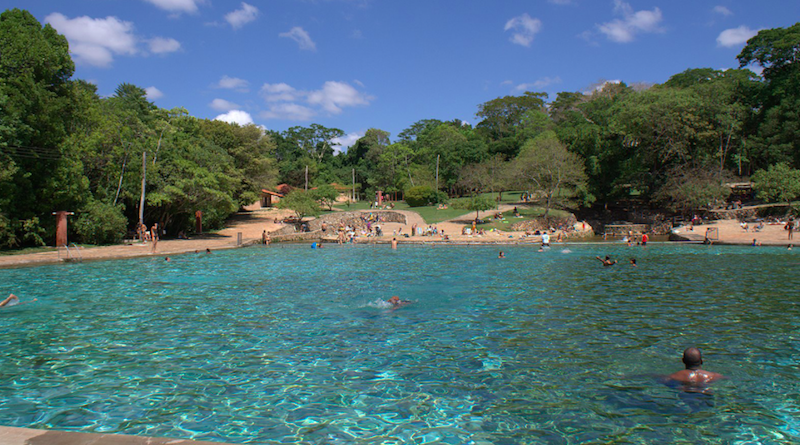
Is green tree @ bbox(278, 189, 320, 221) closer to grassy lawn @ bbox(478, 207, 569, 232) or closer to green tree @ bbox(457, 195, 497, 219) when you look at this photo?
green tree @ bbox(457, 195, 497, 219)

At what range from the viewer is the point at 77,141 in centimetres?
2947

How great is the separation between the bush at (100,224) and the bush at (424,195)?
36.8m

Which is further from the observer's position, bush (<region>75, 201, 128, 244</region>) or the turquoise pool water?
bush (<region>75, 201, 128, 244</region>)

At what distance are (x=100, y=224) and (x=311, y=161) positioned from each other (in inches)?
1983

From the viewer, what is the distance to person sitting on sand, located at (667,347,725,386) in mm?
8047

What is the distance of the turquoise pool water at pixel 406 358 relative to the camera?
6715 millimetres

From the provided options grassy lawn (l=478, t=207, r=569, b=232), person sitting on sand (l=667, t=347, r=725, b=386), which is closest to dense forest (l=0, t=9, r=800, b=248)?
grassy lawn (l=478, t=207, r=569, b=232)

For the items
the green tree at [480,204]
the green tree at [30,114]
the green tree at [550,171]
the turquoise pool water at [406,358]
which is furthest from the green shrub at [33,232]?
the green tree at [550,171]

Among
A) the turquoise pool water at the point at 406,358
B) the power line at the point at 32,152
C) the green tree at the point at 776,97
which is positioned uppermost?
the green tree at the point at 776,97

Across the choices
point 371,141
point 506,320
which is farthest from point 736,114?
point 371,141

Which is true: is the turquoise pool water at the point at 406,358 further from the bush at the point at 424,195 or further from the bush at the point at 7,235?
the bush at the point at 424,195

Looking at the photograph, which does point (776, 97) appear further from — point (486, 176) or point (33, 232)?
point (33, 232)

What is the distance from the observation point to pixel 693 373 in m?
8.09

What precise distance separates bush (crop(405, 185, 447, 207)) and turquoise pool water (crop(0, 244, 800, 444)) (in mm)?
42517
